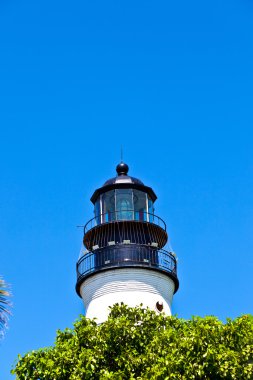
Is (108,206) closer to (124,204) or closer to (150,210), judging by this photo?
(124,204)

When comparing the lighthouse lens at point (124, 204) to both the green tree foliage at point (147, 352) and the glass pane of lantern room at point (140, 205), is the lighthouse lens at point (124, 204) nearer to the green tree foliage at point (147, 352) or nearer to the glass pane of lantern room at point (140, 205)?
the glass pane of lantern room at point (140, 205)

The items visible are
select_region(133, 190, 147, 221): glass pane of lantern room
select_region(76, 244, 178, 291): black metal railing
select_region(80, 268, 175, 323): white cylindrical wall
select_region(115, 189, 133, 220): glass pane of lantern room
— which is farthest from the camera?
select_region(133, 190, 147, 221): glass pane of lantern room

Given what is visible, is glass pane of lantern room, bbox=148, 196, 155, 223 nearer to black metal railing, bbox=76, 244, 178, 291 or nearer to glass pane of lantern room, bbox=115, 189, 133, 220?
glass pane of lantern room, bbox=115, 189, 133, 220

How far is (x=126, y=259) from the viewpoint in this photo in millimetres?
30125

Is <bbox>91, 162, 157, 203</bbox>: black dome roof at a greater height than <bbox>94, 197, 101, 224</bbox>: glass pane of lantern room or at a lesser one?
greater

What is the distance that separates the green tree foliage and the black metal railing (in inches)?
212

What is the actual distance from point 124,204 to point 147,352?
34.6 feet

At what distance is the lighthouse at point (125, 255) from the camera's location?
2959 centimetres

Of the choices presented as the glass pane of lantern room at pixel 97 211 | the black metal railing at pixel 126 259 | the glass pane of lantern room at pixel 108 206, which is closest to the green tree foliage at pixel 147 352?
the black metal railing at pixel 126 259

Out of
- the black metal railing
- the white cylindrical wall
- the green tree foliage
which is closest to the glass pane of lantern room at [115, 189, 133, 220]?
the black metal railing

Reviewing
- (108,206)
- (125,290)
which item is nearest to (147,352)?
(125,290)

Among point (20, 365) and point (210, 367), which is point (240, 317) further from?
point (20, 365)

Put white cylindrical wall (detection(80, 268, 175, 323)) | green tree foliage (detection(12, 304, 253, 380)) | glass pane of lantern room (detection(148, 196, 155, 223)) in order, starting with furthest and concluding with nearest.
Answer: glass pane of lantern room (detection(148, 196, 155, 223)) < white cylindrical wall (detection(80, 268, 175, 323)) < green tree foliage (detection(12, 304, 253, 380))

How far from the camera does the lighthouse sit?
97.1 feet
